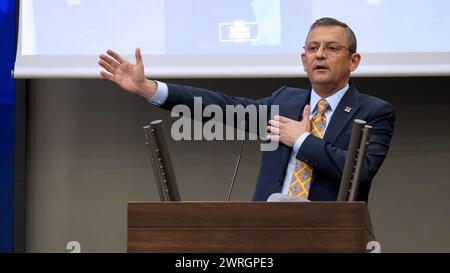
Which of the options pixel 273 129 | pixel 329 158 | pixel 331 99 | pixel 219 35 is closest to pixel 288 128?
pixel 273 129

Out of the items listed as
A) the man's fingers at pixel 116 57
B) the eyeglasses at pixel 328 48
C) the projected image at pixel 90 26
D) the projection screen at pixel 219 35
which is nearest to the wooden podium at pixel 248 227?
A: the man's fingers at pixel 116 57

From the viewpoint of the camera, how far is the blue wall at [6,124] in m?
4.75

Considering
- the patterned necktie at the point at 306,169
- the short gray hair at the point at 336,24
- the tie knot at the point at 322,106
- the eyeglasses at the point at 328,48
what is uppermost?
the short gray hair at the point at 336,24

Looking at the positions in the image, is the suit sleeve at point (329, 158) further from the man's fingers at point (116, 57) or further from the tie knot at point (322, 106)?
the man's fingers at point (116, 57)

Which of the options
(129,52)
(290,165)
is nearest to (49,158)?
(129,52)

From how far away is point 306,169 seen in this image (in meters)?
3.13

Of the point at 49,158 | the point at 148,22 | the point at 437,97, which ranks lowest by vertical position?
the point at 49,158

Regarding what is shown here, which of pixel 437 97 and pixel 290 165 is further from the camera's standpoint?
pixel 437 97

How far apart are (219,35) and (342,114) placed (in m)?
1.41

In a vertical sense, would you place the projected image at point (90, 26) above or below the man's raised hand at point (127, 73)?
above

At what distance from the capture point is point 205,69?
14.4ft
